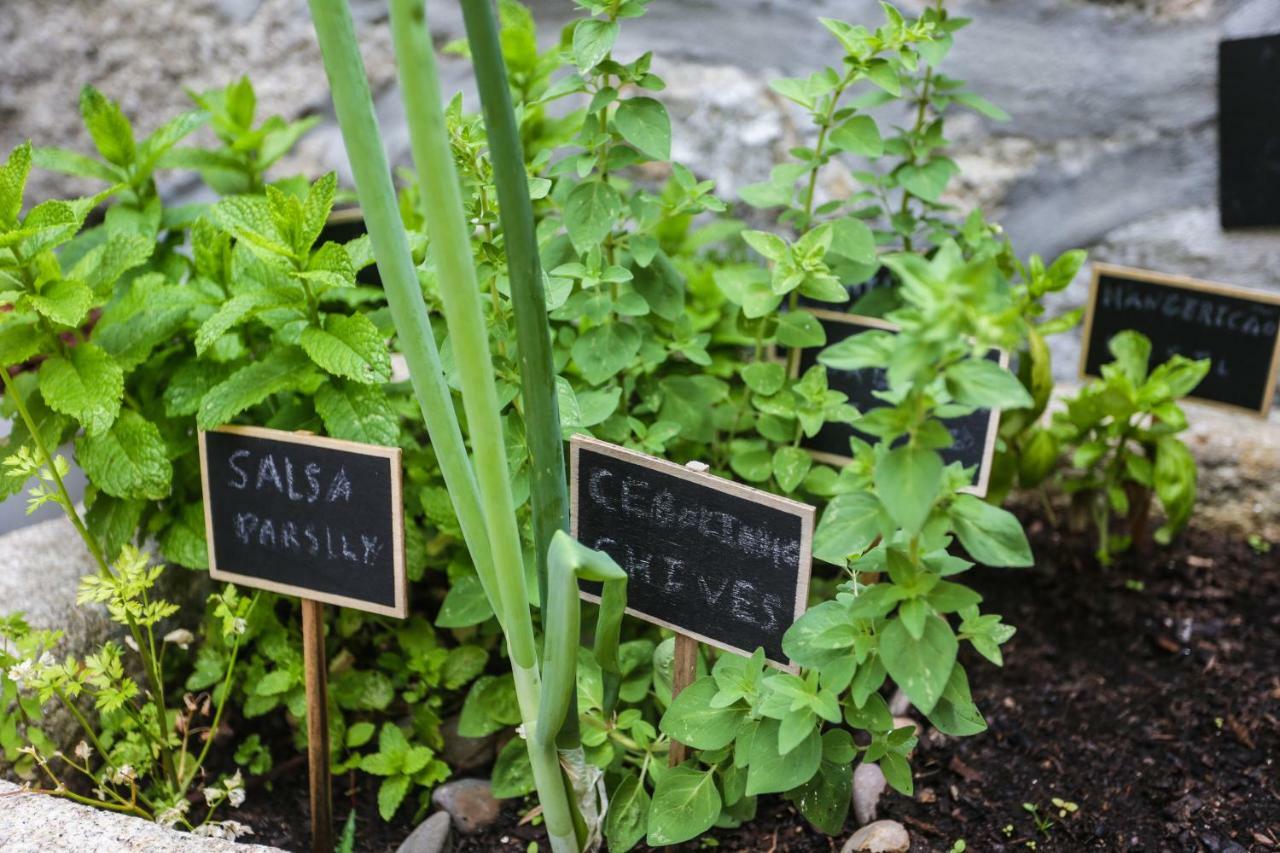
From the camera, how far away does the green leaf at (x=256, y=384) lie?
0.92 m

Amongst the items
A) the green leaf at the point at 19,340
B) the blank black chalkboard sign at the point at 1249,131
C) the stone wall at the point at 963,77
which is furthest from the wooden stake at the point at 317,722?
the blank black chalkboard sign at the point at 1249,131

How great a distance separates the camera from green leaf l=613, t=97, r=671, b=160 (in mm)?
914

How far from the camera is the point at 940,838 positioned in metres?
0.97

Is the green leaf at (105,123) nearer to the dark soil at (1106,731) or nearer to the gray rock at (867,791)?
the dark soil at (1106,731)

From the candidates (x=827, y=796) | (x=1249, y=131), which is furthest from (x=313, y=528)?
(x=1249, y=131)

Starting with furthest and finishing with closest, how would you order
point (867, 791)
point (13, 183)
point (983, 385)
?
point (867, 791) < point (13, 183) < point (983, 385)

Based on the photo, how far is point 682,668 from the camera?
0.92 metres

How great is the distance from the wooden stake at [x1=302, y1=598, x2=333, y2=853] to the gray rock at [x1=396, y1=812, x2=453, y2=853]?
0.07 meters

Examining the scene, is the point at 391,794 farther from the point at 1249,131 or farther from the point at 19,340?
the point at 1249,131

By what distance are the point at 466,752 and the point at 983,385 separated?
723 mm

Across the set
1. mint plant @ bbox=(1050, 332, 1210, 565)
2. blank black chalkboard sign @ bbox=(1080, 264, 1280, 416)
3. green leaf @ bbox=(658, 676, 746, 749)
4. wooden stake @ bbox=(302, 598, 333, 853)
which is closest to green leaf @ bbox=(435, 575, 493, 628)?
wooden stake @ bbox=(302, 598, 333, 853)

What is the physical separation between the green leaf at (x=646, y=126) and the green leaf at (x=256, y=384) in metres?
0.34

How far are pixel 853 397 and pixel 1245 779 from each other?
0.51 metres

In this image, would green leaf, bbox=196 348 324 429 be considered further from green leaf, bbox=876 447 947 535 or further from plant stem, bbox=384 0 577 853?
green leaf, bbox=876 447 947 535
